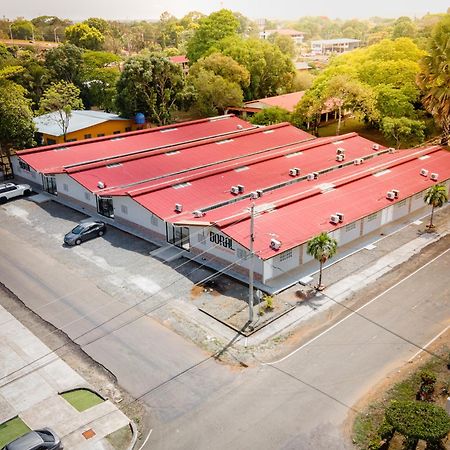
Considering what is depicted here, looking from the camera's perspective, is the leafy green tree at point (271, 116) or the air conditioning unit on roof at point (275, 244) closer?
the air conditioning unit on roof at point (275, 244)

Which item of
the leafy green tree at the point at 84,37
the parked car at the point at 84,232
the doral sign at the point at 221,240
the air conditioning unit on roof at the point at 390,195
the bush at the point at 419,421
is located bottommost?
the parked car at the point at 84,232

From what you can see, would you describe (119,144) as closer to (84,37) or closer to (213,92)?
(213,92)

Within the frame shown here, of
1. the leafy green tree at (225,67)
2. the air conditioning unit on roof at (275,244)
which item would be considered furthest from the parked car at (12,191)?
the leafy green tree at (225,67)

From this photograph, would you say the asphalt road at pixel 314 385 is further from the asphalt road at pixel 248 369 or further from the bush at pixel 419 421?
the bush at pixel 419 421

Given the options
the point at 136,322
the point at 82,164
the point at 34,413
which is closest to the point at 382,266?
the point at 136,322

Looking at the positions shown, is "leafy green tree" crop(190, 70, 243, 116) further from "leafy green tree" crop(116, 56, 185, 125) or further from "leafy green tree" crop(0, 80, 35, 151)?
"leafy green tree" crop(0, 80, 35, 151)

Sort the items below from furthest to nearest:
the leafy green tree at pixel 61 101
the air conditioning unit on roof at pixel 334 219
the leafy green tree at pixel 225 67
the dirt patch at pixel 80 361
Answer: the leafy green tree at pixel 225 67 < the leafy green tree at pixel 61 101 < the air conditioning unit on roof at pixel 334 219 < the dirt patch at pixel 80 361

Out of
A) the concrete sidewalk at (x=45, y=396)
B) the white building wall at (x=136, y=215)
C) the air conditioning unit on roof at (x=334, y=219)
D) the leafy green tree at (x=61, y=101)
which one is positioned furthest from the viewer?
the leafy green tree at (x=61, y=101)
